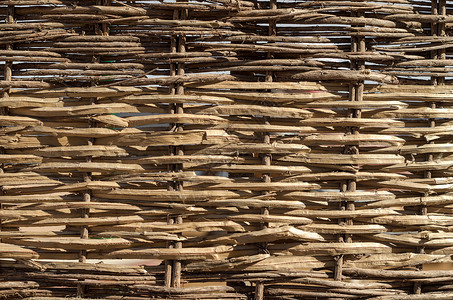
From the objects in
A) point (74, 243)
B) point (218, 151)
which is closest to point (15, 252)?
point (74, 243)

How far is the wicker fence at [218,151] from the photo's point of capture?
1.39 metres

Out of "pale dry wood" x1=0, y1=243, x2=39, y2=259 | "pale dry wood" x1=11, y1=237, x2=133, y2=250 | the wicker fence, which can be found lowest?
"pale dry wood" x1=0, y1=243, x2=39, y2=259

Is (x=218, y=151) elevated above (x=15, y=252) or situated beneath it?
elevated above

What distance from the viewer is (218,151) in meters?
1.40

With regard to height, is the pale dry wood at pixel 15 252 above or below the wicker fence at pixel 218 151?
below

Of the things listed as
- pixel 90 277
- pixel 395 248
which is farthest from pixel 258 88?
pixel 90 277

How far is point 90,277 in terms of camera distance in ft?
4.59

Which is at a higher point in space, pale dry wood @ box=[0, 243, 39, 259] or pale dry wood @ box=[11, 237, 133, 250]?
pale dry wood @ box=[11, 237, 133, 250]

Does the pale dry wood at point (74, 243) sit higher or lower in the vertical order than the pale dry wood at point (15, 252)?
higher

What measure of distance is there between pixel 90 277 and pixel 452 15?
1.60 metres

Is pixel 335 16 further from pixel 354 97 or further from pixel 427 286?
pixel 427 286

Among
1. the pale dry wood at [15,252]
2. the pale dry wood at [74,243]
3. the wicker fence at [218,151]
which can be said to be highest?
the wicker fence at [218,151]

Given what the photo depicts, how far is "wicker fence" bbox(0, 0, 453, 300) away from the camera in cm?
139

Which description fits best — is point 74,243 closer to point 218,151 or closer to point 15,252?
point 15,252
